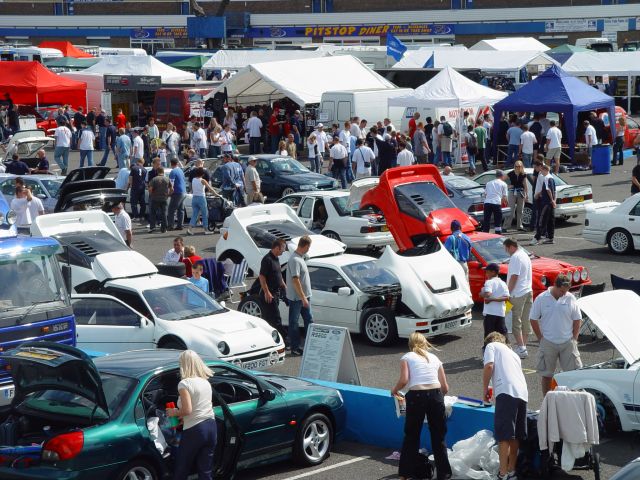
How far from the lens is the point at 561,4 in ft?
252

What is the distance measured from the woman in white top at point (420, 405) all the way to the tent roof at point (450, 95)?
25602 millimetres

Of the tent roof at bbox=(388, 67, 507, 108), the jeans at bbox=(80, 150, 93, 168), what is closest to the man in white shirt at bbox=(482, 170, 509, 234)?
the tent roof at bbox=(388, 67, 507, 108)

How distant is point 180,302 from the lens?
563 inches

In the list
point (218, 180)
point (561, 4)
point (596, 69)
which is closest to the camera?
point (218, 180)

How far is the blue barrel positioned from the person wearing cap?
21.6 metres

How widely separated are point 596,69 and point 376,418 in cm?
3494

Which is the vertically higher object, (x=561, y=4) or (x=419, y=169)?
(x=561, y=4)

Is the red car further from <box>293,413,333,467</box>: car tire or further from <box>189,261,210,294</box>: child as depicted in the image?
<box>293,413,333,467</box>: car tire

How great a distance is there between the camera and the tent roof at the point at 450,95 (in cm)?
3453

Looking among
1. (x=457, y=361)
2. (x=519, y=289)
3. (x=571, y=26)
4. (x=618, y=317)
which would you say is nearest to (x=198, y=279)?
(x=457, y=361)

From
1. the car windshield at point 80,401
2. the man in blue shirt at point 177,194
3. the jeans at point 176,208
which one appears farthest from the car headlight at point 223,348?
the jeans at point 176,208

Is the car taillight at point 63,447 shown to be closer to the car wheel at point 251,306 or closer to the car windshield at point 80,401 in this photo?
the car windshield at point 80,401

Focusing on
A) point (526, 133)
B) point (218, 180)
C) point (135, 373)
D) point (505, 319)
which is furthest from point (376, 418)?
point (526, 133)

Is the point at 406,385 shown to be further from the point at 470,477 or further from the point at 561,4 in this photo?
the point at 561,4
